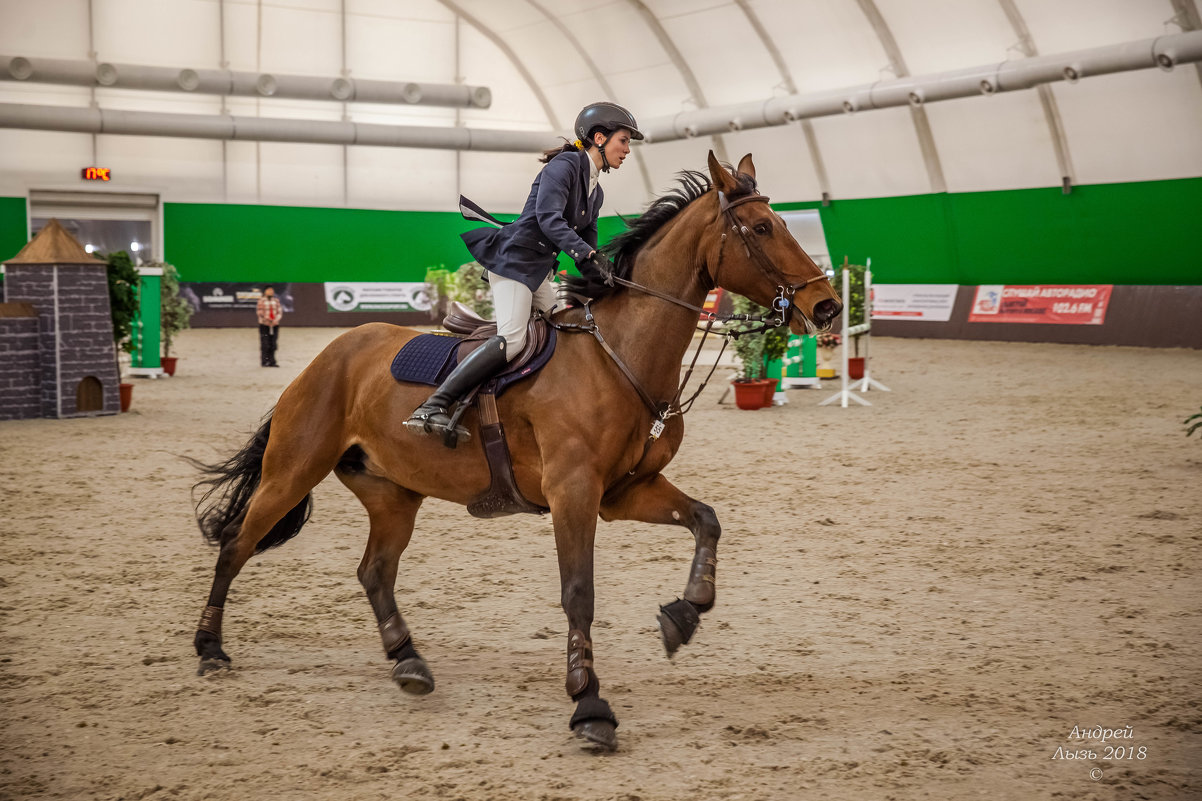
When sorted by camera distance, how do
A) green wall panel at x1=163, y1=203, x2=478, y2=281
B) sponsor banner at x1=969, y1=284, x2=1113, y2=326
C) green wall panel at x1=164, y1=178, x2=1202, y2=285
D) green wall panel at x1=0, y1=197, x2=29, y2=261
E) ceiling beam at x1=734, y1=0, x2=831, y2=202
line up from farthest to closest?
green wall panel at x1=163, y1=203, x2=478, y2=281 < green wall panel at x1=0, y1=197, x2=29, y2=261 < ceiling beam at x1=734, y1=0, x2=831, y2=202 < sponsor banner at x1=969, y1=284, x2=1113, y2=326 < green wall panel at x1=164, y1=178, x2=1202, y2=285

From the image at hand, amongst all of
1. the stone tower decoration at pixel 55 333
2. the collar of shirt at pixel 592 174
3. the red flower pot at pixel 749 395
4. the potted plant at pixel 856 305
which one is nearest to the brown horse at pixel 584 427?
the collar of shirt at pixel 592 174

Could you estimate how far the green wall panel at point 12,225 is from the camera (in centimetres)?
2795

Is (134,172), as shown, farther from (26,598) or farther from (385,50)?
(26,598)

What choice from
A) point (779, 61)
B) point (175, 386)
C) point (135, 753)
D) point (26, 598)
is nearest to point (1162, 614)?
point (135, 753)

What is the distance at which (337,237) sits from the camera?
32188 mm

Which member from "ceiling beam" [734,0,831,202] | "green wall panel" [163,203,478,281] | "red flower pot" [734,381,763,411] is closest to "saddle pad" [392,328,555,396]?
"red flower pot" [734,381,763,411]

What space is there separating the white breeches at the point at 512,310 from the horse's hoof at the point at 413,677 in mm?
1301

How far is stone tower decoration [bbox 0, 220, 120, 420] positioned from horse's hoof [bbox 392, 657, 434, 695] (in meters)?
10.6

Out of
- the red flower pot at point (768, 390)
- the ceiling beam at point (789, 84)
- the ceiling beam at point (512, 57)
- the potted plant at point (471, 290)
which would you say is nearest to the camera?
the red flower pot at point (768, 390)

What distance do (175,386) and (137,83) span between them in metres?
13.8

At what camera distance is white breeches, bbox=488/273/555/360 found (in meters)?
4.22

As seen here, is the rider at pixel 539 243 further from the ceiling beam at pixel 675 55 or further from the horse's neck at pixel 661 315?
the ceiling beam at pixel 675 55

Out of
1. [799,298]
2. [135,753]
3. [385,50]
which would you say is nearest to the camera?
[135,753]

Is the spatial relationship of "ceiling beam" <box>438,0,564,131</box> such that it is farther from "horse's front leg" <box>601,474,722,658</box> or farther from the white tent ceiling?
"horse's front leg" <box>601,474,722,658</box>
